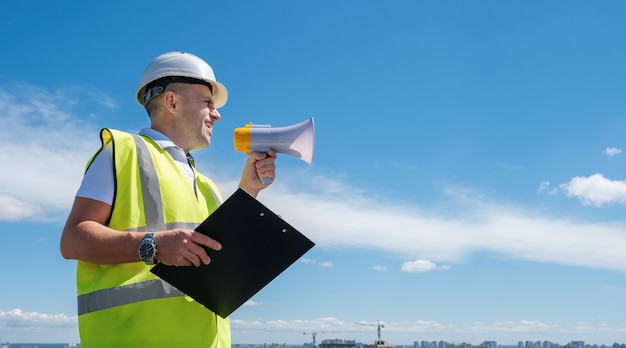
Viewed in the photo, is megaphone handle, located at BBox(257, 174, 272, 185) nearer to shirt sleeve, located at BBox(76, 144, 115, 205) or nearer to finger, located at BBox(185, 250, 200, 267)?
shirt sleeve, located at BBox(76, 144, 115, 205)

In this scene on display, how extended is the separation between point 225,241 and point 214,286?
30cm

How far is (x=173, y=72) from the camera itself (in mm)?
3449

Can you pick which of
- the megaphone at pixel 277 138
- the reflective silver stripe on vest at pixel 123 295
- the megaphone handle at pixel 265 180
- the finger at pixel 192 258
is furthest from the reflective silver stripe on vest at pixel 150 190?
the megaphone handle at pixel 265 180

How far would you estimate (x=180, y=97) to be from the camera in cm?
346

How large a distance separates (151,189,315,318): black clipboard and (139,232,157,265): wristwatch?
66 millimetres

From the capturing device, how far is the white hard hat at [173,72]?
3.47 m

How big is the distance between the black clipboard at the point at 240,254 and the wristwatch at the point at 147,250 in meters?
0.07

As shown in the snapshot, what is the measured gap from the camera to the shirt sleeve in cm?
295

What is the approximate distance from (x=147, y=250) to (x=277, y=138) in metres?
1.07

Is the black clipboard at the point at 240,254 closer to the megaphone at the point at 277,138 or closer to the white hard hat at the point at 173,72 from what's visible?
the megaphone at the point at 277,138

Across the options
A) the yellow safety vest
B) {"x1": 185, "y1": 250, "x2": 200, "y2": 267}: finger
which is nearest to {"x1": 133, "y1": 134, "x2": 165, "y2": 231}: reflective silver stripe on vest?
the yellow safety vest

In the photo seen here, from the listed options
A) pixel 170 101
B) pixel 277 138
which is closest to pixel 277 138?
pixel 277 138

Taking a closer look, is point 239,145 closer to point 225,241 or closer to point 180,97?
point 180,97

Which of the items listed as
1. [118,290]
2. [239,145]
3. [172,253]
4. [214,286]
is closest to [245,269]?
[214,286]
